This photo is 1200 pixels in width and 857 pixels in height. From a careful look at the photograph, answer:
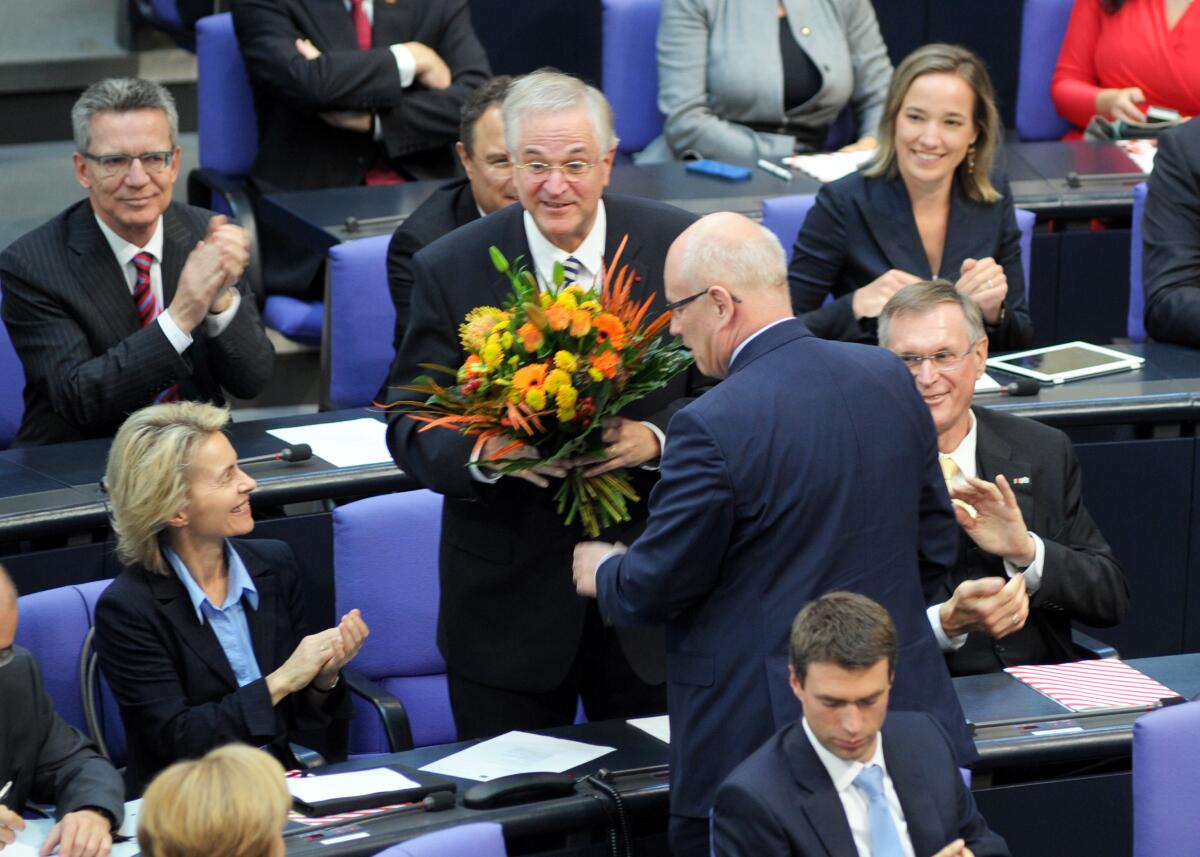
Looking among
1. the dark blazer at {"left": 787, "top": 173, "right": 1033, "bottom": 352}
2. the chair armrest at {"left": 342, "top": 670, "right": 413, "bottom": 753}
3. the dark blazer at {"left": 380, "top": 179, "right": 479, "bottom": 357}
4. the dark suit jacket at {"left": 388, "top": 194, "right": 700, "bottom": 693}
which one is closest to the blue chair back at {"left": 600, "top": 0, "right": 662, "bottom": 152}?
the dark blazer at {"left": 380, "top": 179, "right": 479, "bottom": 357}

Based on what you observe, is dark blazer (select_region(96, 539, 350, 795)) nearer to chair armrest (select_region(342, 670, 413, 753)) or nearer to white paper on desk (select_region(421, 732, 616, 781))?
chair armrest (select_region(342, 670, 413, 753))

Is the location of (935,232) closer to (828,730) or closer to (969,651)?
(969,651)

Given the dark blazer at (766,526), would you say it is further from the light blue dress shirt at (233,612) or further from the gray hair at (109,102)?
the gray hair at (109,102)

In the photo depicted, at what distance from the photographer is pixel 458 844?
261 centimetres

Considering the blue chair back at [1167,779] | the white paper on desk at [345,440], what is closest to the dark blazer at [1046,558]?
the blue chair back at [1167,779]

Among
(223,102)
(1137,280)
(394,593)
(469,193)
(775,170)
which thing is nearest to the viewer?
(394,593)

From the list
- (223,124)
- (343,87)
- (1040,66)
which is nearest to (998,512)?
(343,87)

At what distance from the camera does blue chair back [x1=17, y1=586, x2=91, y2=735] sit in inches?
135

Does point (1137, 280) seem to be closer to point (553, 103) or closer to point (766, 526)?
point (553, 103)

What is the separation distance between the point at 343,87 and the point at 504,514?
2888mm

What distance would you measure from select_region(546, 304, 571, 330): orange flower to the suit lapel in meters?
1.05

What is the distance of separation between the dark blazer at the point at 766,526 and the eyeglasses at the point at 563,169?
0.51m

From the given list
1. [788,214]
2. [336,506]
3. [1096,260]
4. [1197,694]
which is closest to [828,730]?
[1197,694]

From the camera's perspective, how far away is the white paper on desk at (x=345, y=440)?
417 centimetres
